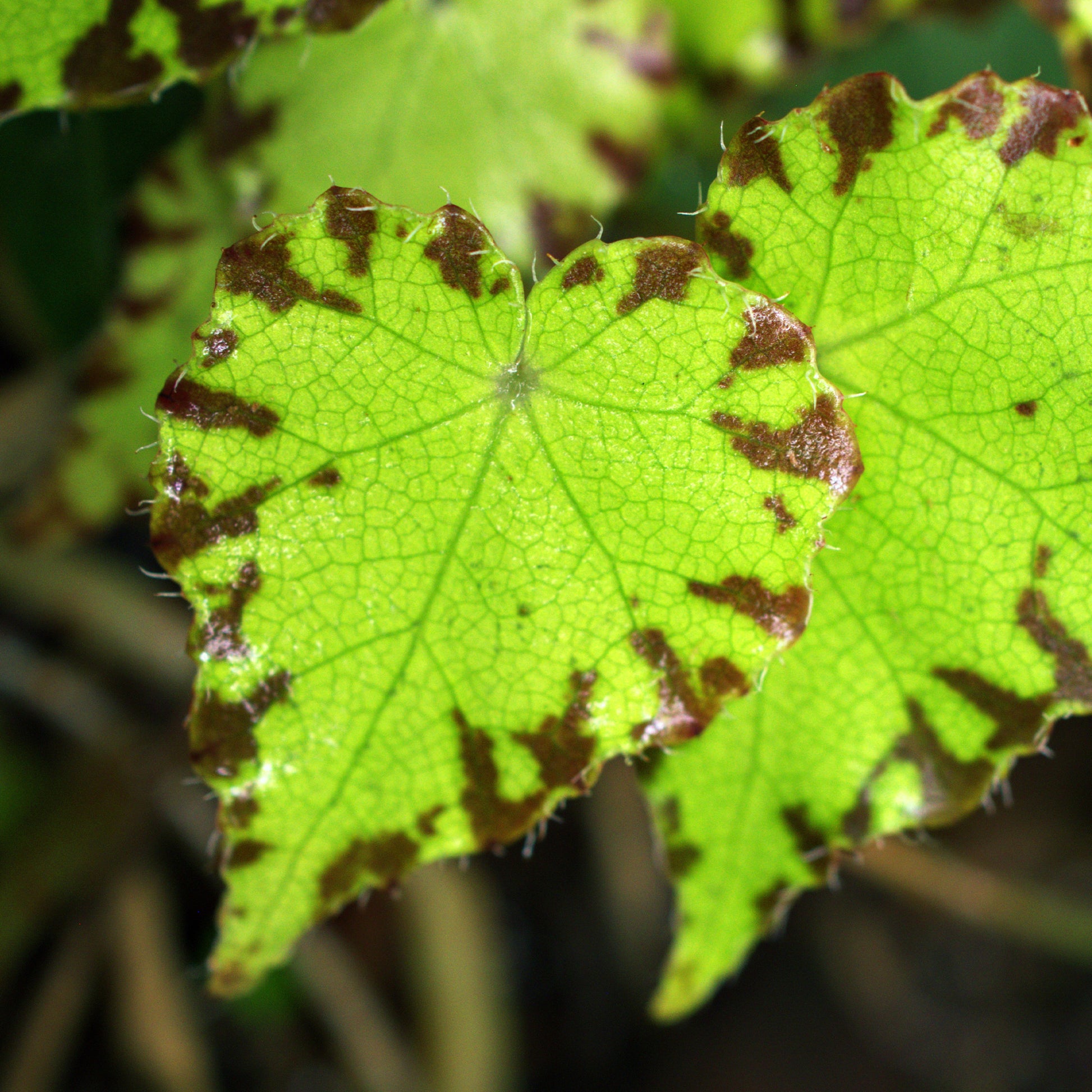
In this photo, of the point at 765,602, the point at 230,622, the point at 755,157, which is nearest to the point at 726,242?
the point at 755,157

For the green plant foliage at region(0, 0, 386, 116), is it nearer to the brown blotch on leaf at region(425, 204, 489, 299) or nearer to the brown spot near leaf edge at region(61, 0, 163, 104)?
the brown spot near leaf edge at region(61, 0, 163, 104)

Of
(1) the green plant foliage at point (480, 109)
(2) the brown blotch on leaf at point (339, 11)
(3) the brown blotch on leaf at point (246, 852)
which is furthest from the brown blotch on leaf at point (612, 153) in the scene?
(3) the brown blotch on leaf at point (246, 852)

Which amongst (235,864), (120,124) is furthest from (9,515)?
(235,864)

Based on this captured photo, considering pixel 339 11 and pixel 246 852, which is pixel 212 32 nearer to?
pixel 339 11

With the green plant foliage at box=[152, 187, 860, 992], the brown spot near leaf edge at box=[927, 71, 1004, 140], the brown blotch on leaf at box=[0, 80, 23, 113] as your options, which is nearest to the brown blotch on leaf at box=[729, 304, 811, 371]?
the green plant foliage at box=[152, 187, 860, 992]

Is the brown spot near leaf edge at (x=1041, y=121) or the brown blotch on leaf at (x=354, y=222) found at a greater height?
the brown blotch on leaf at (x=354, y=222)

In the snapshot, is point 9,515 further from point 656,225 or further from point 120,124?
point 656,225

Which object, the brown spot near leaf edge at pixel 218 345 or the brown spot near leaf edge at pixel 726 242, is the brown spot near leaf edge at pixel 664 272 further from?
the brown spot near leaf edge at pixel 218 345
